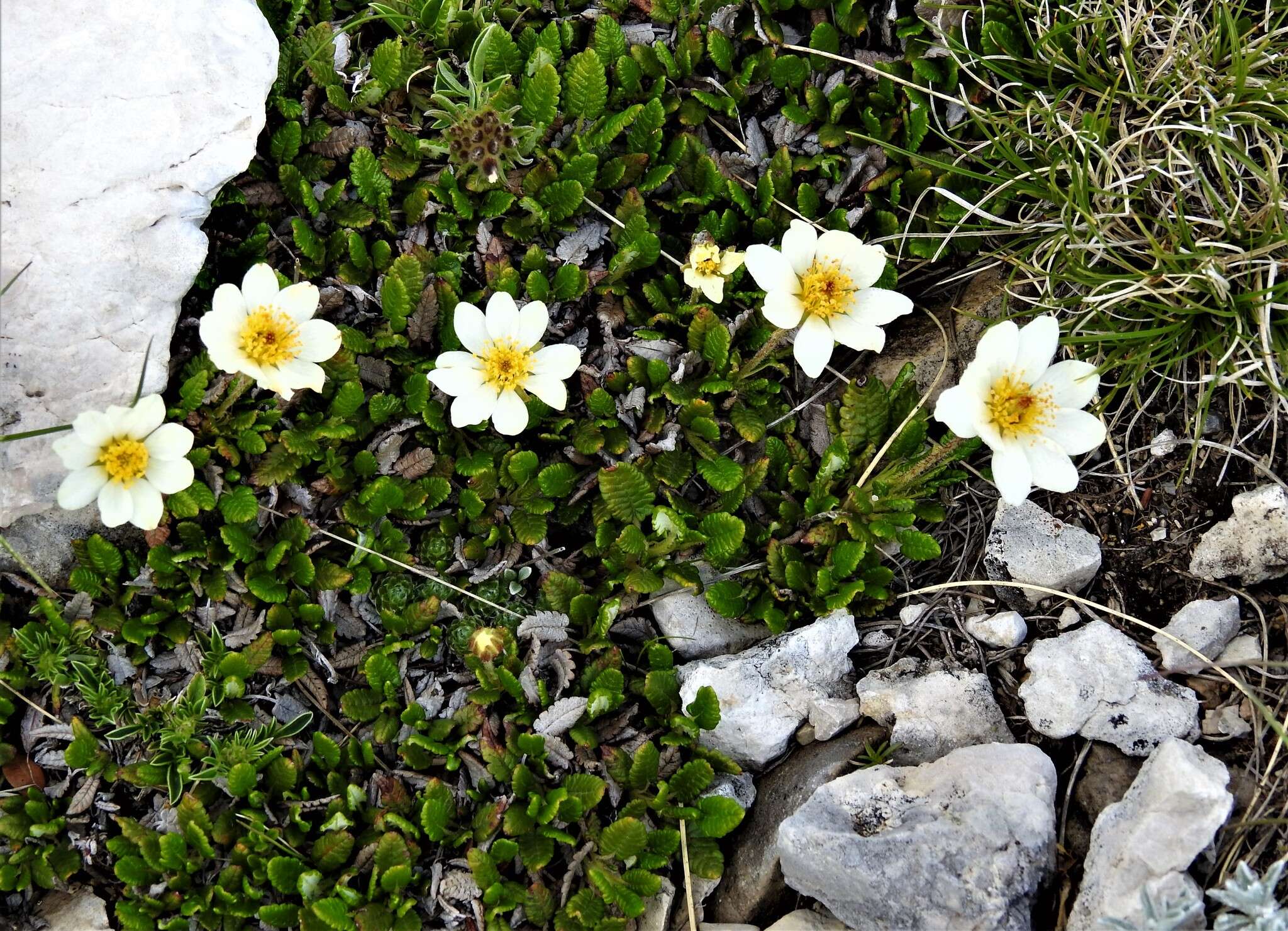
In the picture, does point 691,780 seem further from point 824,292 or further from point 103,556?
point 103,556

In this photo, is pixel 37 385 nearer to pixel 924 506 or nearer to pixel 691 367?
pixel 691 367

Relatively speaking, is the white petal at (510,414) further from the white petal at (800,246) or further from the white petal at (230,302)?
the white petal at (800,246)

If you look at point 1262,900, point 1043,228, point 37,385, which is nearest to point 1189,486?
point 1043,228

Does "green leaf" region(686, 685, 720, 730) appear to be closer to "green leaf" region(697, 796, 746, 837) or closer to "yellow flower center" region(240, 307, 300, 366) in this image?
"green leaf" region(697, 796, 746, 837)

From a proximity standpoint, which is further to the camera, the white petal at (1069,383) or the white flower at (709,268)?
the white flower at (709,268)

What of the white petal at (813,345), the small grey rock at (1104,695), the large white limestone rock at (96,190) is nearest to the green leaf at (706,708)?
the small grey rock at (1104,695)

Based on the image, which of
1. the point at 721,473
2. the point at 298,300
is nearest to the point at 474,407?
the point at 298,300
